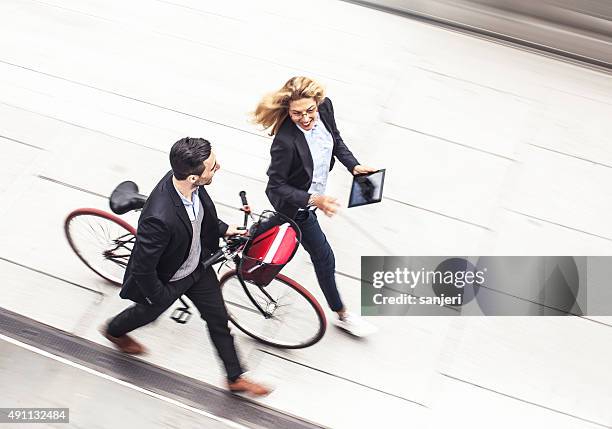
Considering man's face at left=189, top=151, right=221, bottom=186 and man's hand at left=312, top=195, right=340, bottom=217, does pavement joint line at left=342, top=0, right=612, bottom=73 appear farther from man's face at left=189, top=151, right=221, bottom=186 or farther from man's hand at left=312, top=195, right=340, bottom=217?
man's face at left=189, top=151, right=221, bottom=186

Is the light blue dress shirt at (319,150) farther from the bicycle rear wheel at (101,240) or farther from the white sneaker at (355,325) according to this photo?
the bicycle rear wheel at (101,240)

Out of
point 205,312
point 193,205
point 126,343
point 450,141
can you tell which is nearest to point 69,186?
point 126,343

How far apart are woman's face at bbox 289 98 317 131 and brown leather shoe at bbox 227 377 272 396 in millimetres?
1530

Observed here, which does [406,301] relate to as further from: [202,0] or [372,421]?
[202,0]

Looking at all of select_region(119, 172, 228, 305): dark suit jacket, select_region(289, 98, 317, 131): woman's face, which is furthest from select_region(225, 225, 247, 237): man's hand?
select_region(289, 98, 317, 131): woman's face

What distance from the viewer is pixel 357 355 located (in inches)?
158

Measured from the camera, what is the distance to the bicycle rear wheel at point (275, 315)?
389 cm

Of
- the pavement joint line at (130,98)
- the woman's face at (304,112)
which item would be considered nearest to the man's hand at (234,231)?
the woman's face at (304,112)

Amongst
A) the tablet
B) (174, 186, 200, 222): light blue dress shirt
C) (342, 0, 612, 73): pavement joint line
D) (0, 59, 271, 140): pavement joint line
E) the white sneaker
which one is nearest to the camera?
(174, 186, 200, 222): light blue dress shirt

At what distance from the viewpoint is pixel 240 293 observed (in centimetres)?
403

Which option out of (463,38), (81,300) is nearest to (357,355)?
(81,300)

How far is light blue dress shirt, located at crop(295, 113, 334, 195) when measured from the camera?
10.9 feet

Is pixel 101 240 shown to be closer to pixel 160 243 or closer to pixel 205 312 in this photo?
pixel 205 312

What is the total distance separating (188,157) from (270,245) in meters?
0.73
